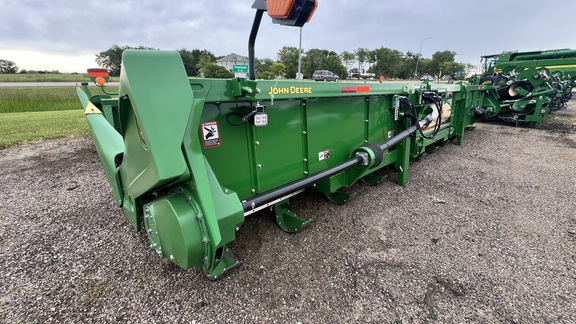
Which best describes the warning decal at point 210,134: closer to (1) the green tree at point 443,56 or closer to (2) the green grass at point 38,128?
(2) the green grass at point 38,128

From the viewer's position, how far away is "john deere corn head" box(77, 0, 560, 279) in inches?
55.3

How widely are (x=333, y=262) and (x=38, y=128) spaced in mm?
9452

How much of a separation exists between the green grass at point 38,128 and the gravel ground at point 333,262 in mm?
3812

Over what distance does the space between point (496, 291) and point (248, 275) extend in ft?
5.94

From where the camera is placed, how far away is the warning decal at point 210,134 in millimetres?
1953

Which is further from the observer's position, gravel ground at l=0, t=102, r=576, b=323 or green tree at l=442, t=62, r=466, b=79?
green tree at l=442, t=62, r=466, b=79

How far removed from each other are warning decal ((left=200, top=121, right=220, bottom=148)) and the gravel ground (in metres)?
1.03

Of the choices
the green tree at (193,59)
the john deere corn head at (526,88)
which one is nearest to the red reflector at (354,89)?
the john deere corn head at (526,88)

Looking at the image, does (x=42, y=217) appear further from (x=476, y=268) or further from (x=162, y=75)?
(x=476, y=268)

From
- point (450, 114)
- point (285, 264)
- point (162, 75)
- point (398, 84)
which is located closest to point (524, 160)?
point (450, 114)

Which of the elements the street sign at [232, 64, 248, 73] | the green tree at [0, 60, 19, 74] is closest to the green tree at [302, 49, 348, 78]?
the street sign at [232, 64, 248, 73]

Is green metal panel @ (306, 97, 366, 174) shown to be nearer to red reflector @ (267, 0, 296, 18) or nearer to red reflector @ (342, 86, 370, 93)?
red reflector @ (342, 86, 370, 93)

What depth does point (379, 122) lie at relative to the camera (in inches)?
143

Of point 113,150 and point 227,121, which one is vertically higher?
point 227,121
